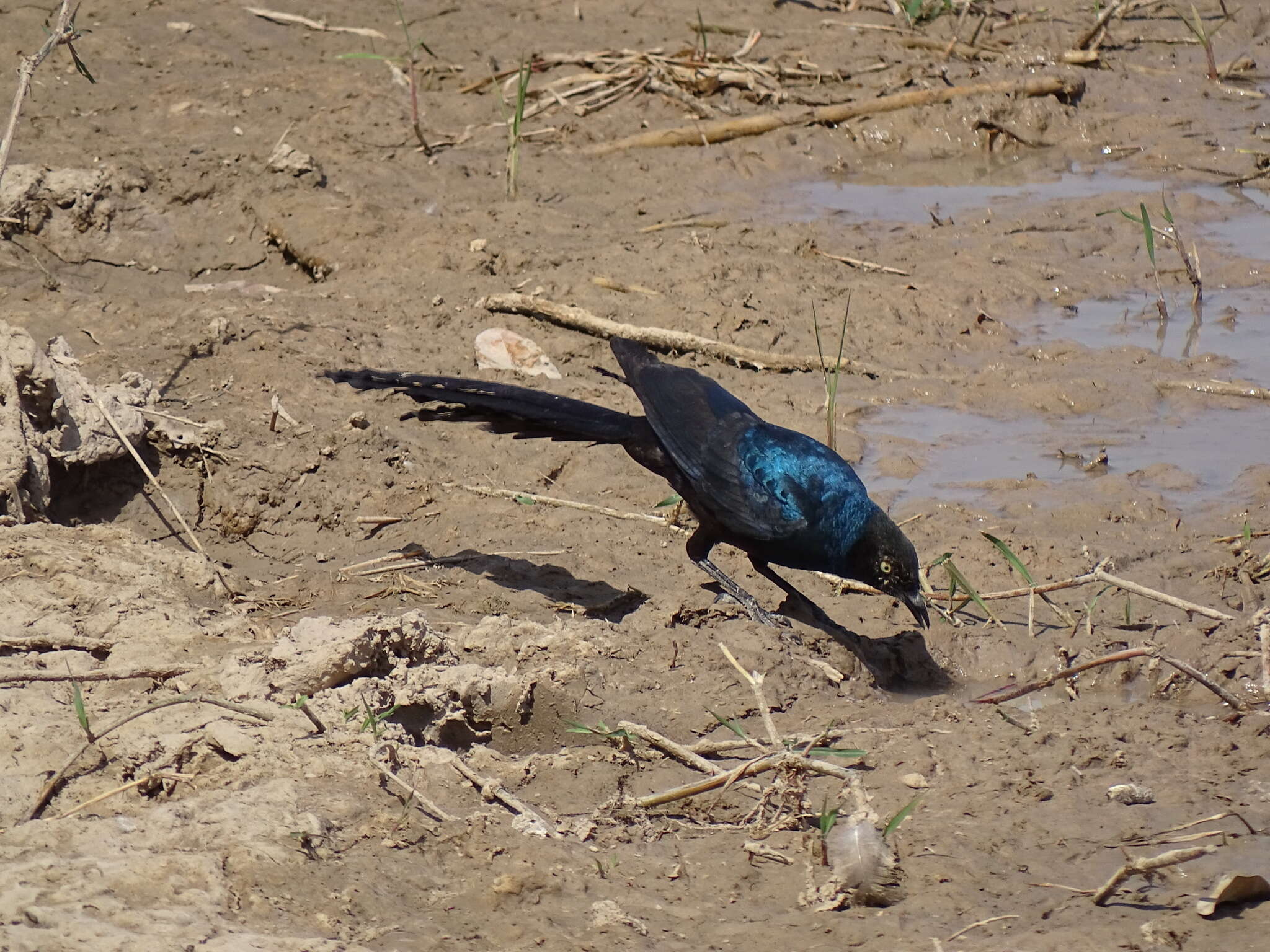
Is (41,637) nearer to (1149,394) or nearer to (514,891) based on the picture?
(514,891)

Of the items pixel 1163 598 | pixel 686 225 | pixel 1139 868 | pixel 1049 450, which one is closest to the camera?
pixel 1139 868

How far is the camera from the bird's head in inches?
189

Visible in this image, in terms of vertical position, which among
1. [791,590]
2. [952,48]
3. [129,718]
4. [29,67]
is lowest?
[791,590]

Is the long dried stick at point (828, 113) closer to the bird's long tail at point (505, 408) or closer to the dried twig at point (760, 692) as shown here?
the bird's long tail at point (505, 408)

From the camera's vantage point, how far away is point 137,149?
872 centimetres

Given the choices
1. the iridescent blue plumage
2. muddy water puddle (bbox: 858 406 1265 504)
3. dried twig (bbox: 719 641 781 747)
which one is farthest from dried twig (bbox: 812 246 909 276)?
dried twig (bbox: 719 641 781 747)

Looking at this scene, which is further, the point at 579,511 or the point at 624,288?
the point at 624,288

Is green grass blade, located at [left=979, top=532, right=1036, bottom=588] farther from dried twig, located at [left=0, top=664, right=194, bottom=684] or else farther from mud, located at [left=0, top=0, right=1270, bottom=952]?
dried twig, located at [left=0, top=664, right=194, bottom=684]

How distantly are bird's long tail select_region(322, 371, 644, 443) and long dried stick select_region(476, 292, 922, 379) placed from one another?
5.15ft

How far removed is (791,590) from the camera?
17.5ft

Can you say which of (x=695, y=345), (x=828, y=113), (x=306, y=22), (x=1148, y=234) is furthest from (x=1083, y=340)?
(x=306, y=22)

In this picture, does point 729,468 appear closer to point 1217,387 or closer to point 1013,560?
point 1013,560

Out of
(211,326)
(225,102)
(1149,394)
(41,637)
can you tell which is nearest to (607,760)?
(41,637)

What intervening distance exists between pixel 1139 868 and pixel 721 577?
99.4 inches
